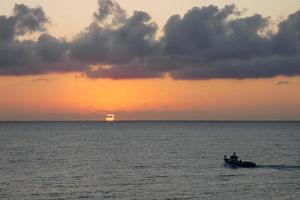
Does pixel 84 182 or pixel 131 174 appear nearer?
pixel 84 182

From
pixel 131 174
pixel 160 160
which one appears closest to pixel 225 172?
pixel 131 174

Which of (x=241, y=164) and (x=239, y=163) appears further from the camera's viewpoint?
(x=239, y=163)

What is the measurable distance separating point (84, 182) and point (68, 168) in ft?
76.0

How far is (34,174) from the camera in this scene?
96.7 meters

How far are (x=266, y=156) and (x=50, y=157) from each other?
5766 cm

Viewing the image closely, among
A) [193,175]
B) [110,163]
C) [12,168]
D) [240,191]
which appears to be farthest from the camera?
[110,163]

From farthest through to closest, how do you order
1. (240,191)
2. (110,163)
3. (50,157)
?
(50,157)
(110,163)
(240,191)

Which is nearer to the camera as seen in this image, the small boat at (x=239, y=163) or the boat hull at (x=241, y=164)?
the boat hull at (x=241, y=164)

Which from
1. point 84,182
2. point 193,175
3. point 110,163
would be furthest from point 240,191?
point 110,163

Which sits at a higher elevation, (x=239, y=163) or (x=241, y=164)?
(x=239, y=163)

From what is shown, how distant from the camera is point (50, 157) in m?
134

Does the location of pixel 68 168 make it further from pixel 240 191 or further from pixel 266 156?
pixel 266 156

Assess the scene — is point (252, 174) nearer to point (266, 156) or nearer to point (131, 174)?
point (131, 174)

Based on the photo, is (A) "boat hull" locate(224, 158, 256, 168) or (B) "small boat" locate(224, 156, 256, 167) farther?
(B) "small boat" locate(224, 156, 256, 167)
